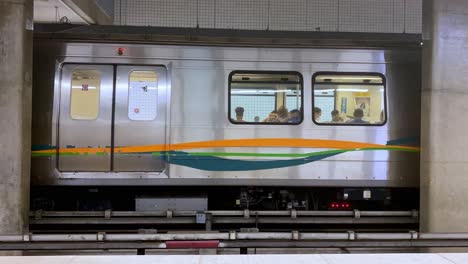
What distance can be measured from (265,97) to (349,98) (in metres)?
1.28

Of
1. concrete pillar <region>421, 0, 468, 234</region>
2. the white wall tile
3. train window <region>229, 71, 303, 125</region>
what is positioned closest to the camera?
concrete pillar <region>421, 0, 468, 234</region>

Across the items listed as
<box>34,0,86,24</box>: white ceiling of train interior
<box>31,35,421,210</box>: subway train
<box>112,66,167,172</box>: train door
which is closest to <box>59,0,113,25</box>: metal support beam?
<box>34,0,86,24</box>: white ceiling of train interior

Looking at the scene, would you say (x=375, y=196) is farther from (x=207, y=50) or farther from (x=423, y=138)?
(x=207, y=50)

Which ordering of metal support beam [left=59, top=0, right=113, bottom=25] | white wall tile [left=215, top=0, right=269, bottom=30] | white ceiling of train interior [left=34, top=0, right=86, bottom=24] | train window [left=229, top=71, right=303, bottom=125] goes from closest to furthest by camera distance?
train window [left=229, top=71, right=303, bottom=125] → metal support beam [left=59, top=0, right=113, bottom=25] → white ceiling of train interior [left=34, top=0, right=86, bottom=24] → white wall tile [left=215, top=0, right=269, bottom=30]

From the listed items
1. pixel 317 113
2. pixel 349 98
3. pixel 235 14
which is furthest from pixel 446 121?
pixel 235 14

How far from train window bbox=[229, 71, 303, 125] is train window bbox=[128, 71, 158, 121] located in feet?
3.74

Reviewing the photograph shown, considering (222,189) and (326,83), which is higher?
(326,83)

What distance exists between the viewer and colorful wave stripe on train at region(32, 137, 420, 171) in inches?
291

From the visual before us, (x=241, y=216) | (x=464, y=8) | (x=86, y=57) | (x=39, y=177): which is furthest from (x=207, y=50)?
(x=464, y=8)

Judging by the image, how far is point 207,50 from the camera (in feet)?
24.6

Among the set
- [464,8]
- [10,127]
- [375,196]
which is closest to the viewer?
[10,127]

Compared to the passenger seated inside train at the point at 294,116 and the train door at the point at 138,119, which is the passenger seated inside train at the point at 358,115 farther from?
the train door at the point at 138,119

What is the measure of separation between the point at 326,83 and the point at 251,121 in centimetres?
127

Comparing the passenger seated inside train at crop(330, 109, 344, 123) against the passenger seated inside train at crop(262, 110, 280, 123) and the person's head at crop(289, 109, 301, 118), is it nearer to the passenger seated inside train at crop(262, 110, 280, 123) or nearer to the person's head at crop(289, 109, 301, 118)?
the person's head at crop(289, 109, 301, 118)
